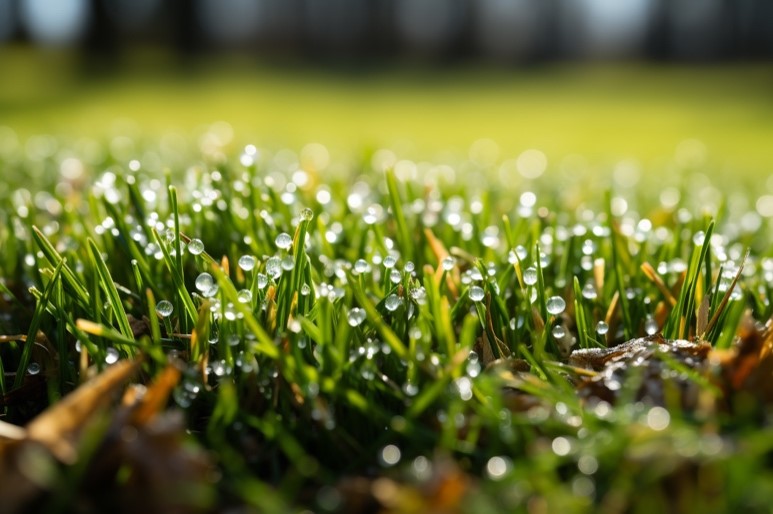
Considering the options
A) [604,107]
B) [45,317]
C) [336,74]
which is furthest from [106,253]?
[336,74]

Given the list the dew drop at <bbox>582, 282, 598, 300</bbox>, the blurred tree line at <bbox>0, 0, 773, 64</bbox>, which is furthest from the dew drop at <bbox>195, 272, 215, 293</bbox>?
the blurred tree line at <bbox>0, 0, 773, 64</bbox>

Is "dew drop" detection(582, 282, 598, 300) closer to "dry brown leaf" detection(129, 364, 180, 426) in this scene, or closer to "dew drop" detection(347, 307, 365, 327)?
"dew drop" detection(347, 307, 365, 327)

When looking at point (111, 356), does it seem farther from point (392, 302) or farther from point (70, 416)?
point (392, 302)

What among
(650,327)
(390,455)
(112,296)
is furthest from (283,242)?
(650,327)

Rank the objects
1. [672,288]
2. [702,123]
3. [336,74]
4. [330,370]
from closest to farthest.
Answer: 1. [330,370]
2. [672,288]
3. [702,123]
4. [336,74]

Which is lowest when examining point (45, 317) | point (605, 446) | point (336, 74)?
point (336, 74)

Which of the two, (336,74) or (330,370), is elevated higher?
(330,370)

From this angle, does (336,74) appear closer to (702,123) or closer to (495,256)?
(702,123)
